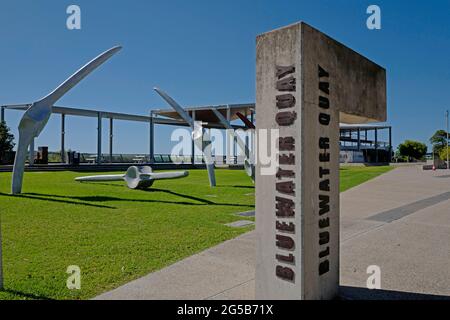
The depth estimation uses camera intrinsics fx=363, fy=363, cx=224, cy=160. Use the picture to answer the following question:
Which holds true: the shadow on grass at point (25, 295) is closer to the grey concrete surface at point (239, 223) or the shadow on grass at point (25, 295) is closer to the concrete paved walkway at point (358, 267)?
the concrete paved walkway at point (358, 267)

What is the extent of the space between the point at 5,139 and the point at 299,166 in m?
45.9

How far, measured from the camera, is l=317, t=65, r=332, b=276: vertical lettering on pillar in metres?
3.98

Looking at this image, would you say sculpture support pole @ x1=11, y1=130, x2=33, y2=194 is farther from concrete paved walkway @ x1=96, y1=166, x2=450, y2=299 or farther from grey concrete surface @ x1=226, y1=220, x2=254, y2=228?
concrete paved walkway @ x1=96, y1=166, x2=450, y2=299

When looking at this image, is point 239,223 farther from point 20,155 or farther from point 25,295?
point 20,155

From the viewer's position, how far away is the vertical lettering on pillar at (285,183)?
3750 millimetres

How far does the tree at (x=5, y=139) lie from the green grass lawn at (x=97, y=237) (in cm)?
3261

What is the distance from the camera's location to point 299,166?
12.1 ft

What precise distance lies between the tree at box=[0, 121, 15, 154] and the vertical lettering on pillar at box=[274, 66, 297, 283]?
148ft

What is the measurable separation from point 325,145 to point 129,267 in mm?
3421

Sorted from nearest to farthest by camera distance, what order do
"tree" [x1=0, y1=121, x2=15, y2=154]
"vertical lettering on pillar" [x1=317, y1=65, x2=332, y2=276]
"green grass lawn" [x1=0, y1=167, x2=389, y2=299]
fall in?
"vertical lettering on pillar" [x1=317, y1=65, x2=332, y2=276] → "green grass lawn" [x1=0, y1=167, x2=389, y2=299] → "tree" [x1=0, y1=121, x2=15, y2=154]

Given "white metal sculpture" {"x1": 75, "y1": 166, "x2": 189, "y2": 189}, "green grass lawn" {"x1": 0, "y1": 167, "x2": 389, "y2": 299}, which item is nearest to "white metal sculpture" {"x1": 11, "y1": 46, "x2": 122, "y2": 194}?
"green grass lawn" {"x1": 0, "y1": 167, "x2": 389, "y2": 299}

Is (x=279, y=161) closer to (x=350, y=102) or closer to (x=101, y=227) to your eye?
(x=350, y=102)

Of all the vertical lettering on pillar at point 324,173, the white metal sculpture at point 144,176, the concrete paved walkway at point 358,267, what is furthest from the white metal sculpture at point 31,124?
the vertical lettering on pillar at point 324,173
